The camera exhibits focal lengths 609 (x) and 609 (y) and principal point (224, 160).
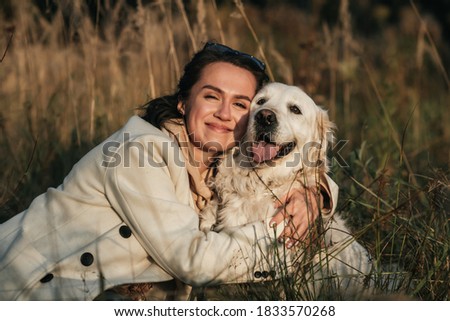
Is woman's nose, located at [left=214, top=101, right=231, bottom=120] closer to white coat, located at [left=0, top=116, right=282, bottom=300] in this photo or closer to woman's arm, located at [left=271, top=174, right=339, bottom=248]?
white coat, located at [left=0, top=116, right=282, bottom=300]

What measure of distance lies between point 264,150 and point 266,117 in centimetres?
20

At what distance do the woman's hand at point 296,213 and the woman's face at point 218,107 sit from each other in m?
0.46

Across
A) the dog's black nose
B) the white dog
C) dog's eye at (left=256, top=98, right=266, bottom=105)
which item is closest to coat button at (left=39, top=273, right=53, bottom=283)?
the white dog

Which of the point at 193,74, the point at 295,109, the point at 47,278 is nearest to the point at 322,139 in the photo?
the point at 295,109

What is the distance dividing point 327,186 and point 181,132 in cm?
84

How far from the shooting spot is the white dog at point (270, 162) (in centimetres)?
327

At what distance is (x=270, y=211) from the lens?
10.6 ft

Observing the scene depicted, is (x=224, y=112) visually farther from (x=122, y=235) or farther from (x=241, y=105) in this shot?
(x=122, y=235)

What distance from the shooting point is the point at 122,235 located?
2.79 m

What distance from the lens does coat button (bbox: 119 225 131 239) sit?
2.79 meters

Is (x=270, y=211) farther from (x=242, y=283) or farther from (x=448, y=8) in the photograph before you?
(x=448, y=8)

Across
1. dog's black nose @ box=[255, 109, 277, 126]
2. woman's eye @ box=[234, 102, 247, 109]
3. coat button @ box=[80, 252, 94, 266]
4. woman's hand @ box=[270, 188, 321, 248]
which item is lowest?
coat button @ box=[80, 252, 94, 266]

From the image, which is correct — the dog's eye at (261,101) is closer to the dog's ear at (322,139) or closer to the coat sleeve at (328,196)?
the dog's ear at (322,139)
